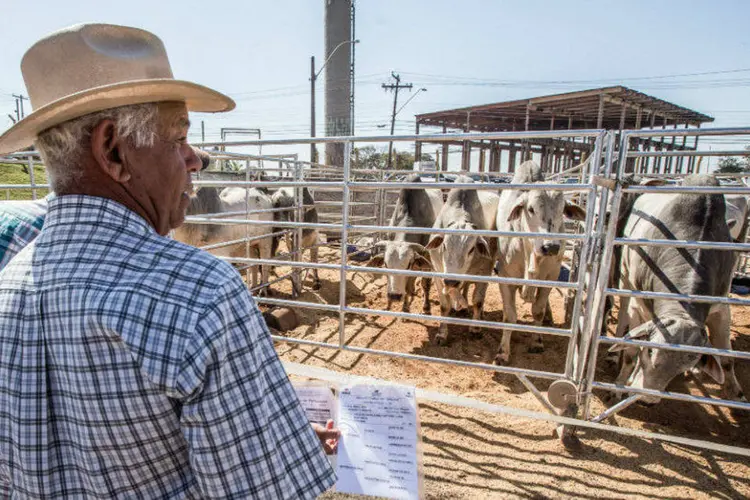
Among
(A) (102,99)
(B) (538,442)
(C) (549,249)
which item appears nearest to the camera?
(A) (102,99)

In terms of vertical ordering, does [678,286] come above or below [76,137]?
below

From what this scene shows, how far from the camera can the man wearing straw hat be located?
2.51 ft

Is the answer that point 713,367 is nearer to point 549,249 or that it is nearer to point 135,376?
point 549,249

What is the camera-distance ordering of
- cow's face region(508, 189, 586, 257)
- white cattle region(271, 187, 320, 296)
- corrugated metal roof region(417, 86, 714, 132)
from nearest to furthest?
cow's face region(508, 189, 586, 257) < white cattle region(271, 187, 320, 296) < corrugated metal roof region(417, 86, 714, 132)

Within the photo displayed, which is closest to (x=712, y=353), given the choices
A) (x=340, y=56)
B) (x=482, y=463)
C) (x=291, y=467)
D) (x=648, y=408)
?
(x=648, y=408)

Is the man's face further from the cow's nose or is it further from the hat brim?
the cow's nose

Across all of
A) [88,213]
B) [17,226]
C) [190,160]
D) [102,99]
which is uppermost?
[102,99]

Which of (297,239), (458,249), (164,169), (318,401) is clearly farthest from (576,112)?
(164,169)

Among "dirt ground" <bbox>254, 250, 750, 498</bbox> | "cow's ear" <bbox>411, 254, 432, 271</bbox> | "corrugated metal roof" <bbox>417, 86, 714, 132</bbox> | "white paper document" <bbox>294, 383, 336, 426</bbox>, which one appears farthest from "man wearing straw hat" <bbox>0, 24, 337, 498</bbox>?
"corrugated metal roof" <bbox>417, 86, 714, 132</bbox>

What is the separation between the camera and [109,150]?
896mm

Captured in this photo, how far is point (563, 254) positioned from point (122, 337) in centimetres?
507

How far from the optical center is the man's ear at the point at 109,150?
0.89 meters

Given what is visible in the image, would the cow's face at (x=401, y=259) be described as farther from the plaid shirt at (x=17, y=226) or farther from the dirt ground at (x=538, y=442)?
the plaid shirt at (x=17, y=226)

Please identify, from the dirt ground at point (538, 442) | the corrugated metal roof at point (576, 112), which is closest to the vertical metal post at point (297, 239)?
the dirt ground at point (538, 442)
